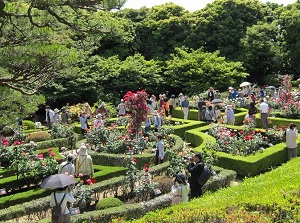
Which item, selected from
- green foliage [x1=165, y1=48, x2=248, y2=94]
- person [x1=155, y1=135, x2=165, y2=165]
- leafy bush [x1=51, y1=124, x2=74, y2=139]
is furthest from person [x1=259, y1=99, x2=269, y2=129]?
green foliage [x1=165, y1=48, x2=248, y2=94]

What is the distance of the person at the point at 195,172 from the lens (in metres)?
7.91

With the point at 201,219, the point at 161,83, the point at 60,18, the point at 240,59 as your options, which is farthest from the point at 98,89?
the point at 201,219

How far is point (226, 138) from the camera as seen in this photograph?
1272cm

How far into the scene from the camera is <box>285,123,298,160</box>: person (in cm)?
1143

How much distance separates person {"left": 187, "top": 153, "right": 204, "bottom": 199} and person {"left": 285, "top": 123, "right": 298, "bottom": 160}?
4636 millimetres

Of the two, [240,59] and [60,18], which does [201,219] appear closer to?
[60,18]

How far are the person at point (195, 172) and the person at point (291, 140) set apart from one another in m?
4.64

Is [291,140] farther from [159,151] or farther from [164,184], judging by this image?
[164,184]

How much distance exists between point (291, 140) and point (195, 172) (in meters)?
4.98

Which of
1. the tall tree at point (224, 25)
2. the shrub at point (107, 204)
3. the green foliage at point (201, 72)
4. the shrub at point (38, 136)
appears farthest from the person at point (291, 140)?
the tall tree at point (224, 25)

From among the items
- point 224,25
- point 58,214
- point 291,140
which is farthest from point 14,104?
point 224,25

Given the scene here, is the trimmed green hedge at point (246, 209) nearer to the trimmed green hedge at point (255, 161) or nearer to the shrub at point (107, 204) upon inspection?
the shrub at point (107, 204)

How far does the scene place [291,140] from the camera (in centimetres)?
1157

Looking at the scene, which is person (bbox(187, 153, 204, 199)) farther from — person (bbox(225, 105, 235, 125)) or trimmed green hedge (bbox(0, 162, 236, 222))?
person (bbox(225, 105, 235, 125))
